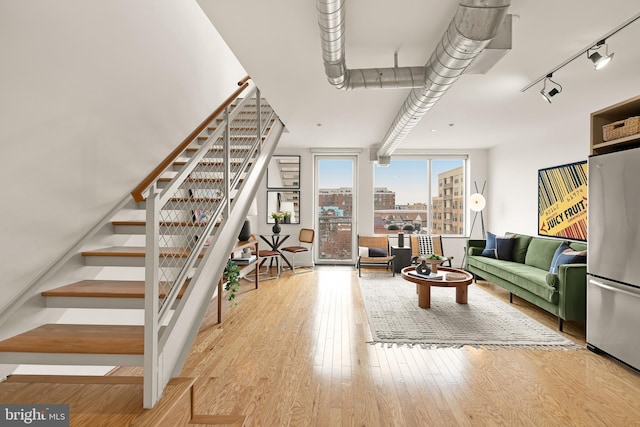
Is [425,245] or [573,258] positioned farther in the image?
[425,245]

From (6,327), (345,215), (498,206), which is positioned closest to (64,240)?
(6,327)

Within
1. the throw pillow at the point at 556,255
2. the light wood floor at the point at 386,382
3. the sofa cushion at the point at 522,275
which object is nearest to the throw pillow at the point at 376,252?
the sofa cushion at the point at 522,275

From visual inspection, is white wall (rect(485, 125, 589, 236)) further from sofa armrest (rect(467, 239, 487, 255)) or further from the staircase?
the staircase

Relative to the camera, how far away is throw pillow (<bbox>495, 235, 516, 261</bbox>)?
556cm

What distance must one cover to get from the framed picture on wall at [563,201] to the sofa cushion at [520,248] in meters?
0.34

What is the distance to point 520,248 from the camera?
5473 mm

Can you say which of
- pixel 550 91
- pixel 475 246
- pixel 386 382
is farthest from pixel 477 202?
pixel 386 382

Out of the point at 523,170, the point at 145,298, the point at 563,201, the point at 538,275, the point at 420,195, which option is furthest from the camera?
the point at 420,195

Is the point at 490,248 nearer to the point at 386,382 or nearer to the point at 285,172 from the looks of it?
the point at 386,382

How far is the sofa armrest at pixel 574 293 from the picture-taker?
3484mm

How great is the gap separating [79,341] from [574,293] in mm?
4256

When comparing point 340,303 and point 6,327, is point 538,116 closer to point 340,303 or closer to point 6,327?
point 340,303

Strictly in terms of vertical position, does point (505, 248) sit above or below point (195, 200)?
below

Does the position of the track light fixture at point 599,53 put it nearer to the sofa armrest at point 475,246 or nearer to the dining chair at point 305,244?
the sofa armrest at point 475,246
